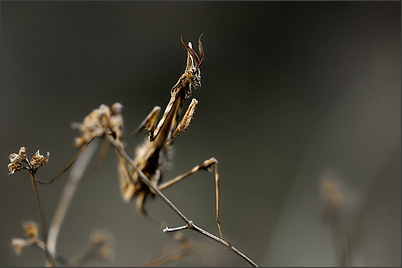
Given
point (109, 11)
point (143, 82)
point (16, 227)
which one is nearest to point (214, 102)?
point (143, 82)

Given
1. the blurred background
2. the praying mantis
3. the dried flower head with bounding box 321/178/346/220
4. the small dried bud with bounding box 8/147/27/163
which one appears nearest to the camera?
the small dried bud with bounding box 8/147/27/163

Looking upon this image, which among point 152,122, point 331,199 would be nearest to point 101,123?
point 152,122

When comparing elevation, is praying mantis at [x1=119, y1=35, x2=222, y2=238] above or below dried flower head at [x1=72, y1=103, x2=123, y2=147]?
below

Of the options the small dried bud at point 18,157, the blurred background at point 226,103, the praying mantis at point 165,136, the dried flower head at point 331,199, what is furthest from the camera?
the blurred background at point 226,103

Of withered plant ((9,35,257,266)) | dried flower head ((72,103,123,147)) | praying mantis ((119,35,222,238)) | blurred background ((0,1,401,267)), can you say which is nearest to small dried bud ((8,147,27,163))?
withered plant ((9,35,257,266))

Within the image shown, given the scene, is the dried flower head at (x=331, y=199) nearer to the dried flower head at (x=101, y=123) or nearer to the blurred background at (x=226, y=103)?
the dried flower head at (x=101, y=123)

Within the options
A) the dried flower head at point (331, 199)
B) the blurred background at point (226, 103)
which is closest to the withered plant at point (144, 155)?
the dried flower head at point (331, 199)

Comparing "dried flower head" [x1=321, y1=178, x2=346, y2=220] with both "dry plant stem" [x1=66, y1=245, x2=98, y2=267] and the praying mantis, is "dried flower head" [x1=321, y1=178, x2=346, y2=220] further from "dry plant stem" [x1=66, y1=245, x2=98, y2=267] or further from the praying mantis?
"dry plant stem" [x1=66, y1=245, x2=98, y2=267]
